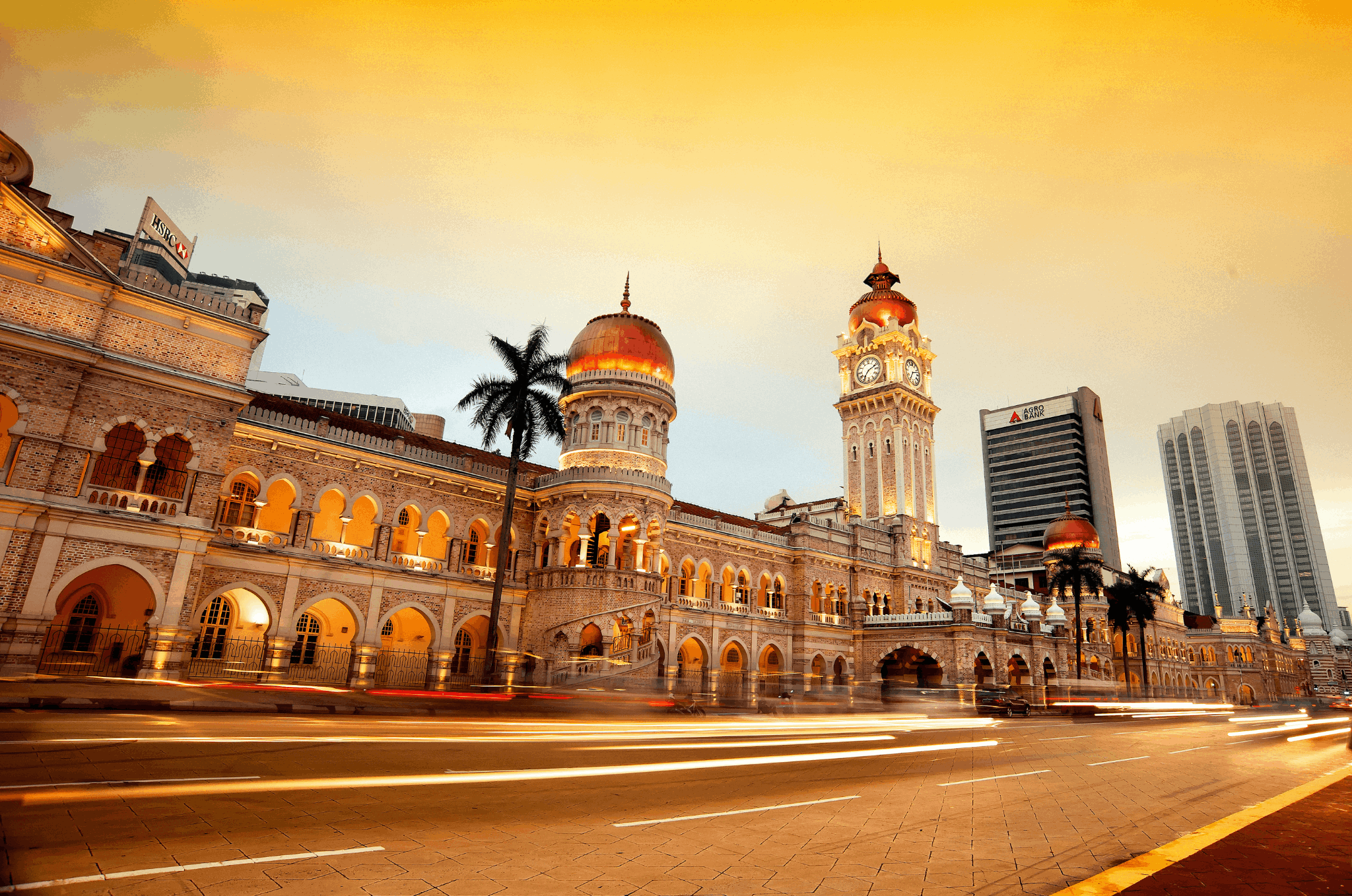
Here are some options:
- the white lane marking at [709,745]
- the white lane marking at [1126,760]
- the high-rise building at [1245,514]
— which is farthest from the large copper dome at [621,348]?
the high-rise building at [1245,514]

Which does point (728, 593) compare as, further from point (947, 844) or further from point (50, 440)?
point (947, 844)

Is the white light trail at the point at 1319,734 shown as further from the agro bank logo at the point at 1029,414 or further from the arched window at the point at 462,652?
the agro bank logo at the point at 1029,414

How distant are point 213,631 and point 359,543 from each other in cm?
607

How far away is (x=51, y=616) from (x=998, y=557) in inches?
3687

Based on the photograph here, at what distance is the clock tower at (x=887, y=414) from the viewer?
173 ft

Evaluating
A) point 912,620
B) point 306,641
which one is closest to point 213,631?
point 306,641

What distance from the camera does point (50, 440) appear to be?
739 inches

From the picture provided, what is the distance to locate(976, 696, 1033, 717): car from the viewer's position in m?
28.5

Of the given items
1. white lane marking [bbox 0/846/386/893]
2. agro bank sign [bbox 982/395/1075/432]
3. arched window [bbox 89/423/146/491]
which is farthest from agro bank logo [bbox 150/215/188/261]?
agro bank sign [bbox 982/395/1075/432]

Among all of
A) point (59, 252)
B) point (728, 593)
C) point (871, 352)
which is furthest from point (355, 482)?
point (871, 352)

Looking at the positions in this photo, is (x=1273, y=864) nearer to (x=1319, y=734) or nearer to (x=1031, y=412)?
(x=1319, y=734)

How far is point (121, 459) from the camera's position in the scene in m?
21.3

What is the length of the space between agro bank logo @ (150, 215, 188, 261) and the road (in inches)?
2036

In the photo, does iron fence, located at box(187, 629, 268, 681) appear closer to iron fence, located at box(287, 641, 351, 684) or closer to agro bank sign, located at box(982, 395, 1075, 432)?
iron fence, located at box(287, 641, 351, 684)
